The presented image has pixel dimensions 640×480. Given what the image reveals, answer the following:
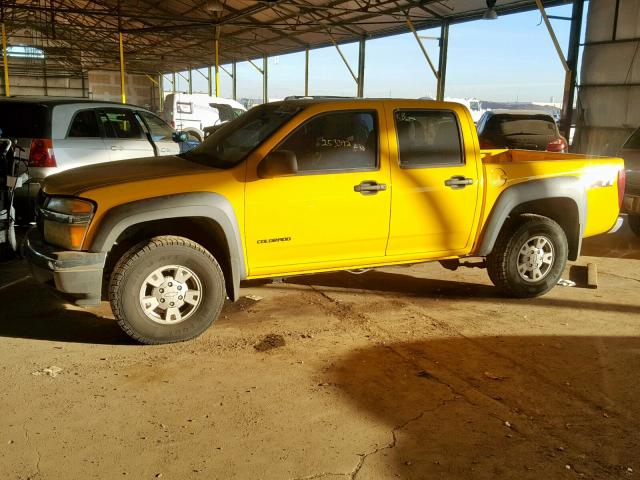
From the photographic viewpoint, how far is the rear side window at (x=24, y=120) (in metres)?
7.32

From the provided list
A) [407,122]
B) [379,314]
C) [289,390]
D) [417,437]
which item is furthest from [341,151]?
[417,437]

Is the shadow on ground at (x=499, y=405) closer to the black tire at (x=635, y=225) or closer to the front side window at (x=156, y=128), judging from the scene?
the black tire at (x=635, y=225)

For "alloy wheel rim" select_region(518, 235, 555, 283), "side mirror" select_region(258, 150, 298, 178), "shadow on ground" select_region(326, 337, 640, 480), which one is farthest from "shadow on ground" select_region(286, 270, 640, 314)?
"side mirror" select_region(258, 150, 298, 178)

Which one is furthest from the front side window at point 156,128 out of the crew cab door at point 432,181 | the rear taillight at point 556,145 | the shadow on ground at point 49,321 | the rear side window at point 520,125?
the rear taillight at point 556,145

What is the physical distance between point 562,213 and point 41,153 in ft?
19.9

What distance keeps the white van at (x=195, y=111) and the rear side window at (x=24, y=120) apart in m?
17.5

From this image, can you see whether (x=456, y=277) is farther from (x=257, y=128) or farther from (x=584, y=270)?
(x=257, y=128)

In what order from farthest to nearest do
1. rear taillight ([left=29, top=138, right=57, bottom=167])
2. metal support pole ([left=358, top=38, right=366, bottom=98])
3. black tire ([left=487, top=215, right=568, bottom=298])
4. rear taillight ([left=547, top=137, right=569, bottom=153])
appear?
metal support pole ([left=358, top=38, right=366, bottom=98]) < rear taillight ([left=547, top=137, right=569, bottom=153]) < rear taillight ([left=29, top=138, right=57, bottom=167]) < black tire ([left=487, top=215, right=568, bottom=298])

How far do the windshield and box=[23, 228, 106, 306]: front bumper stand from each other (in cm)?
118

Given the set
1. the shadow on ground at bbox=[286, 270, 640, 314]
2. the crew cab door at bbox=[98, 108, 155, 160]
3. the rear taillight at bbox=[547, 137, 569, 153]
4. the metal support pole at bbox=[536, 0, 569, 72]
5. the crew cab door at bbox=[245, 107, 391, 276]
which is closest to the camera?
the crew cab door at bbox=[245, 107, 391, 276]

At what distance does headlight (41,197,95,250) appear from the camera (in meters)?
4.02

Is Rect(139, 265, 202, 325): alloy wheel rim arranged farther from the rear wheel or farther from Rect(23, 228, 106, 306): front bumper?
the rear wheel

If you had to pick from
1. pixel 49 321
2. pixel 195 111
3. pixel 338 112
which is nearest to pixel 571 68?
pixel 338 112

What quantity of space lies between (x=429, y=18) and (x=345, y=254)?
668 inches
